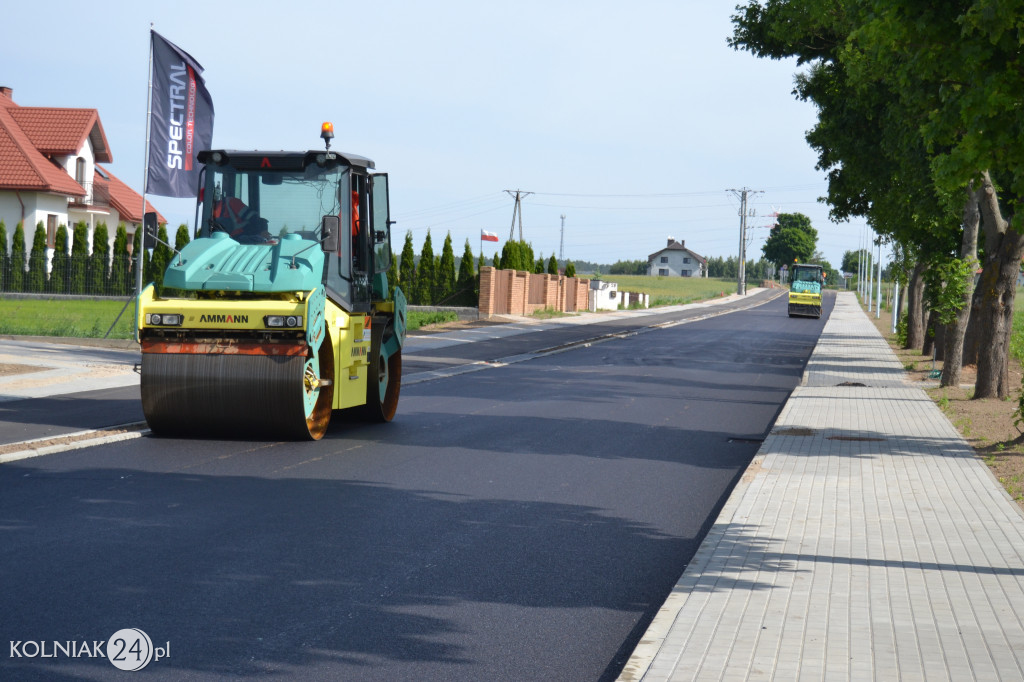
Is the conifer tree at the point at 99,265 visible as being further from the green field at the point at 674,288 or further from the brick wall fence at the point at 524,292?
the green field at the point at 674,288

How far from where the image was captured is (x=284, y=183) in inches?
485

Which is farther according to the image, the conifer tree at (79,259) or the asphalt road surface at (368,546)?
the conifer tree at (79,259)

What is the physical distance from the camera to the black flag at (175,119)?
22047 mm

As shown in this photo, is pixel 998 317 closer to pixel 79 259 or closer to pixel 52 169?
pixel 79 259

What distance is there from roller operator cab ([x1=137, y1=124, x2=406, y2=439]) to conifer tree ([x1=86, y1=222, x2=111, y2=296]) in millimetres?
36636

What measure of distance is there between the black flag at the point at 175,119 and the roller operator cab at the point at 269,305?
10.1 metres

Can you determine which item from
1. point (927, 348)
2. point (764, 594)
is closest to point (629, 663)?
point (764, 594)

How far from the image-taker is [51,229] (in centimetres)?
4891

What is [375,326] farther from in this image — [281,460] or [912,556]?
[912,556]

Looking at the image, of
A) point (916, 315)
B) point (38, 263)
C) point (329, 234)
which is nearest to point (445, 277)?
point (38, 263)

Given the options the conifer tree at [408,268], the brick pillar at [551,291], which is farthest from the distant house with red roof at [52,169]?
the brick pillar at [551,291]

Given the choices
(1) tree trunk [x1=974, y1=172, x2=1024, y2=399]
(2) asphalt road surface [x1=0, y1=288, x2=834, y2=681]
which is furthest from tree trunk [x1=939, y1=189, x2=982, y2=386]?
(2) asphalt road surface [x1=0, y1=288, x2=834, y2=681]

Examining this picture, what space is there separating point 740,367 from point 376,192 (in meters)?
14.7
